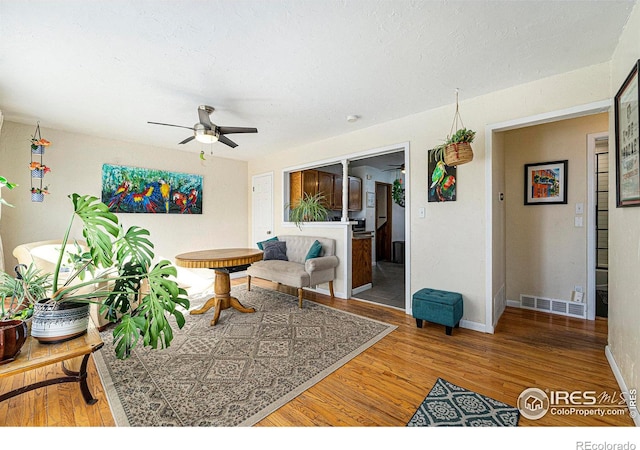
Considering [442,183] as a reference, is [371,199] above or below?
above

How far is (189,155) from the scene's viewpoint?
4.78 metres

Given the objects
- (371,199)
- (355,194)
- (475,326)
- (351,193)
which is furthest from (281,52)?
(371,199)

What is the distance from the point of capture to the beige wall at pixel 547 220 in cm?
304

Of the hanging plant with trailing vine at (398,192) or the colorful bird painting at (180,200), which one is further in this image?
the hanging plant with trailing vine at (398,192)

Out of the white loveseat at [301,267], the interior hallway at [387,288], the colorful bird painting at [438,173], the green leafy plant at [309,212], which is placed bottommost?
the interior hallway at [387,288]

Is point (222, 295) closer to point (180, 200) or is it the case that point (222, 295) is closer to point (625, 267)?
point (180, 200)

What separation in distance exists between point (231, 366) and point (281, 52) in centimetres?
237

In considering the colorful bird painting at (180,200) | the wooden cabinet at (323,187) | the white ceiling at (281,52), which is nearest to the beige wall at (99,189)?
the colorful bird painting at (180,200)

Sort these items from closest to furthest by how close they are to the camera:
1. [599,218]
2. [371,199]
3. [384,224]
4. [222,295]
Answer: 1. [222,295]
2. [599,218]
3. [371,199]
4. [384,224]

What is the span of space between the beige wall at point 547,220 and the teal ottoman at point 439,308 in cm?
135

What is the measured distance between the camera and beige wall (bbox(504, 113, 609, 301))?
9.97 ft

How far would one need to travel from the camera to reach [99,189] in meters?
3.90

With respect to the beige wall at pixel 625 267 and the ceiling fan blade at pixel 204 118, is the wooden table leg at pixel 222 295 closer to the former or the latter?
the ceiling fan blade at pixel 204 118

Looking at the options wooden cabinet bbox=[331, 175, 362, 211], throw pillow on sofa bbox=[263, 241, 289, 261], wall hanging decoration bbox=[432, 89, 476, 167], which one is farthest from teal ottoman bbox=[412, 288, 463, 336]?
wooden cabinet bbox=[331, 175, 362, 211]
